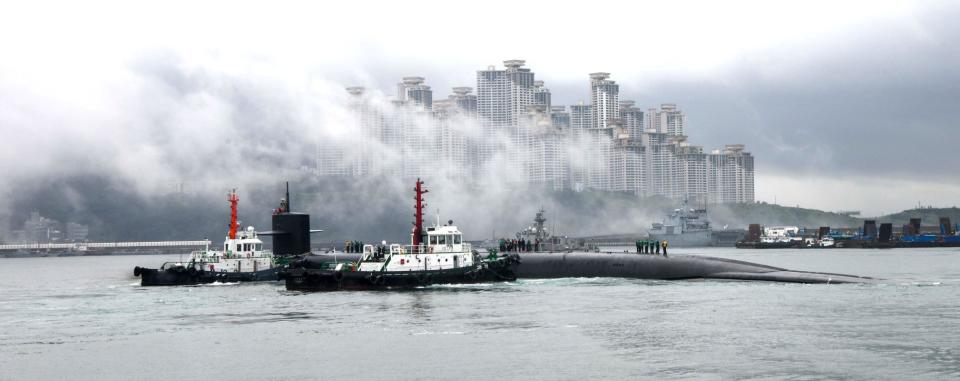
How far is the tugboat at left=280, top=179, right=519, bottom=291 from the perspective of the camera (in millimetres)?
58000

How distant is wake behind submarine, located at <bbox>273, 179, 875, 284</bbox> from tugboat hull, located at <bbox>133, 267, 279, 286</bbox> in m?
5.20

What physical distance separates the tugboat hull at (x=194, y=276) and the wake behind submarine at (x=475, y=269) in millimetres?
5203

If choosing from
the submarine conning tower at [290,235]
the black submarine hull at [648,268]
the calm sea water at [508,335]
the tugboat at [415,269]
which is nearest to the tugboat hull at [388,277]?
the tugboat at [415,269]

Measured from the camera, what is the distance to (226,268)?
69.1m

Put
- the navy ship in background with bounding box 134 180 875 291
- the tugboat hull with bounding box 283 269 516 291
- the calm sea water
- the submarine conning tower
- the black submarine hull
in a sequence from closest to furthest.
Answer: the calm sea water, the tugboat hull with bounding box 283 269 516 291, the navy ship in background with bounding box 134 180 875 291, the black submarine hull, the submarine conning tower

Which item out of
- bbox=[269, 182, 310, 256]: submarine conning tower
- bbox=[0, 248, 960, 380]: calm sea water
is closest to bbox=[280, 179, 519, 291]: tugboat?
bbox=[0, 248, 960, 380]: calm sea water

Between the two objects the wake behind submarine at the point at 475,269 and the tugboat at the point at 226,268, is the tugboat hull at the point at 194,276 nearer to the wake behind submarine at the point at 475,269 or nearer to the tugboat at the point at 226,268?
the tugboat at the point at 226,268

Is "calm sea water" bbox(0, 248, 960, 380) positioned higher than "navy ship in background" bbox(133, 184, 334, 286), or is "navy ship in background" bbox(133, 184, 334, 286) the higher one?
"navy ship in background" bbox(133, 184, 334, 286)

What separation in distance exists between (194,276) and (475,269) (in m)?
20.9

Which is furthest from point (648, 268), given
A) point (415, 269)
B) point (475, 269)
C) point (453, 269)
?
point (415, 269)

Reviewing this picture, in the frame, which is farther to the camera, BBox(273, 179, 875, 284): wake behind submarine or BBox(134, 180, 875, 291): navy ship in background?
BBox(134, 180, 875, 291): navy ship in background

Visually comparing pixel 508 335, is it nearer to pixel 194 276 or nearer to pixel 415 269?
pixel 415 269

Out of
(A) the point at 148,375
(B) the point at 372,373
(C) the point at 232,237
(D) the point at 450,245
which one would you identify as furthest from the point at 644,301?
(C) the point at 232,237

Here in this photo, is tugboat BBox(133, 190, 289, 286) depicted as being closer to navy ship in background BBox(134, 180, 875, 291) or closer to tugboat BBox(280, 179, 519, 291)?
navy ship in background BBox(134, 180, 875, 291)
